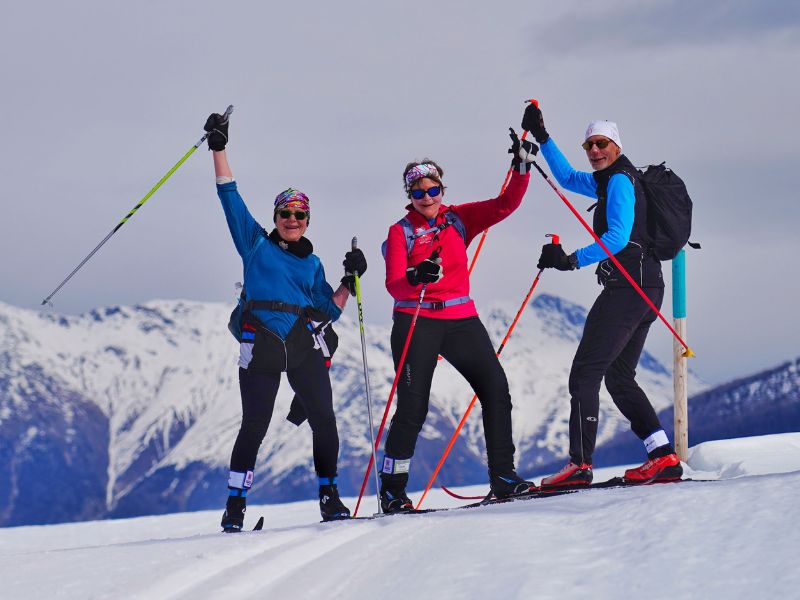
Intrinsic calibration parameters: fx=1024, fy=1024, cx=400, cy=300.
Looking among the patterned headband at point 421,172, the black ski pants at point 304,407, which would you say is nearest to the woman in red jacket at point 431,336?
the patterned headband at point 421,172

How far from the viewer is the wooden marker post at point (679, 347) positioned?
417 inches

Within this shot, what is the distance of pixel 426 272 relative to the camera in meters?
7.33

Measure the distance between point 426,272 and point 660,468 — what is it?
98.9 inches

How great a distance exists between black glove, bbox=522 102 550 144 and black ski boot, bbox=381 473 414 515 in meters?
2.97

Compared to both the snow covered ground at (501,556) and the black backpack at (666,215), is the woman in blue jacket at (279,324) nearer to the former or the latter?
the snow covered ground at (501,556)

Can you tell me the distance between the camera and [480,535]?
5832 mm

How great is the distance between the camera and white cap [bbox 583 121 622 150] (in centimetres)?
792

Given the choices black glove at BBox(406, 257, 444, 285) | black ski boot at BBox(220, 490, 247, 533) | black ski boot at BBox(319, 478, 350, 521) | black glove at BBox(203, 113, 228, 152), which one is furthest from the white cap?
black ski boot at BBox(220, 490, 247, 533)

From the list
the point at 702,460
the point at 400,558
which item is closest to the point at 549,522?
the point at 400,558

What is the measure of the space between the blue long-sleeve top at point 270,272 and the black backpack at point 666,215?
251 centimetres

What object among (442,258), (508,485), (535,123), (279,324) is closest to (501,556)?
(508,485)

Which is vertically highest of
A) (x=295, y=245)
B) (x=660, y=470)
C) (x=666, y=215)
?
(x=666, y=215)

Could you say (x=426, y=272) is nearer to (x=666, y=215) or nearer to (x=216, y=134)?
(x=666, y=215)

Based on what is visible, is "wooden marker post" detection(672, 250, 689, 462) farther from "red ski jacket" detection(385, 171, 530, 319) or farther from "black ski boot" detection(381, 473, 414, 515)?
"black ski boot" detection(381, 473, 414, 515)
